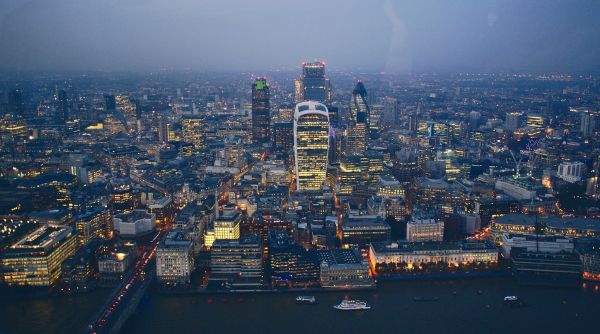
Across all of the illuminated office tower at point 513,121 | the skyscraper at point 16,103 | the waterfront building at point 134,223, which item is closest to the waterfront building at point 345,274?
the waterfront building at point 134,223

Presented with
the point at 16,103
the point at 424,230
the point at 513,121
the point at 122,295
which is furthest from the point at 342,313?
the point at 513,121

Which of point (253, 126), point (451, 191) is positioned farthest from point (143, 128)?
point (451, 191)

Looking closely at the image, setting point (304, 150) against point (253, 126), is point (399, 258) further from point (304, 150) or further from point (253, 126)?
point (253, 126)

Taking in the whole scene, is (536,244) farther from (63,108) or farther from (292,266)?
(63,108)

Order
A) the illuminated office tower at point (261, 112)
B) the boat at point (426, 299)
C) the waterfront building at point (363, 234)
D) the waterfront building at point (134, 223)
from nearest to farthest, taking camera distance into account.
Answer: the boat at point (426, 299)
the waterfront building at point (363, 234)
the waterfront building at point (134, 223)
the illuminated office tower at point (261, 112)

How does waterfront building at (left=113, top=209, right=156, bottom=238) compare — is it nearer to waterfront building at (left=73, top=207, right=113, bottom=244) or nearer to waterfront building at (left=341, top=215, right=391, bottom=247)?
waterfront building at (left=73, top=207, right=113, bottom=244)

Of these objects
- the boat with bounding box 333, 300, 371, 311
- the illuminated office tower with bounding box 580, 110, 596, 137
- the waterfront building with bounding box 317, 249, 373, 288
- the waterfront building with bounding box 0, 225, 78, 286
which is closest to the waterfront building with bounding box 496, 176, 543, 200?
the waterfront building with bounding box 317, 249, 373, 288

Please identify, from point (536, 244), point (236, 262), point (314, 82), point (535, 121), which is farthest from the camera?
point (314, 82)

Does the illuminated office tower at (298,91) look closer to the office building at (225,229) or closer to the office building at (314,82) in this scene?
the office building at (314,82)
